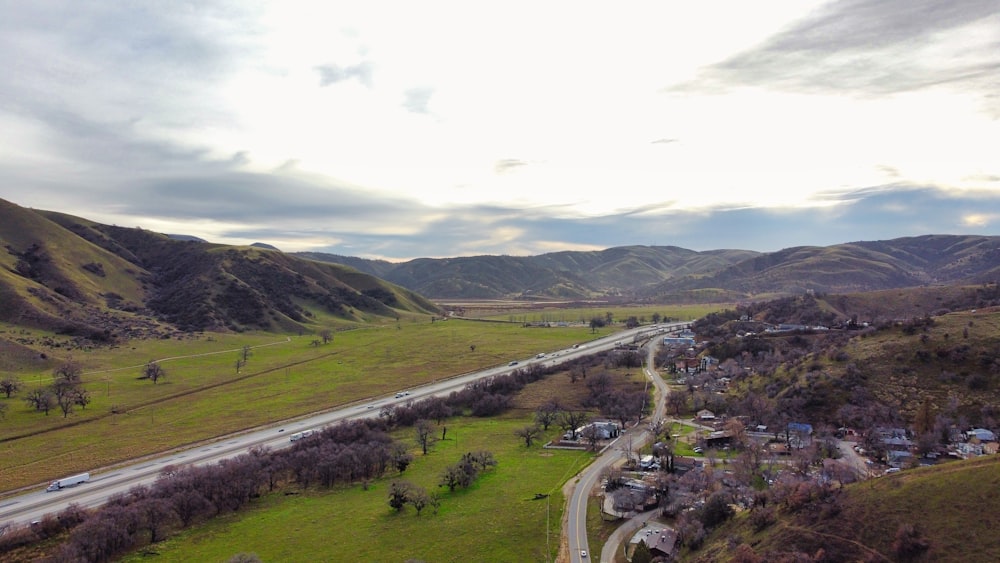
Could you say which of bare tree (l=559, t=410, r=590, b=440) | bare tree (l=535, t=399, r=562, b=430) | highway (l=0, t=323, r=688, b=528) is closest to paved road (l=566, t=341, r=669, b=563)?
bare tree (l=559, t=410, r=590, b=440)

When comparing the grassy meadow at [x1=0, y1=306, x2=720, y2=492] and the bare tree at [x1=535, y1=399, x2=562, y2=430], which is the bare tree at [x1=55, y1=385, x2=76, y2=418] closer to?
the grassy meadow at [x1=0, y1=306, x2=720, y2=492]

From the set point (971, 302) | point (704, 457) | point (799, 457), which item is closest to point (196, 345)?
point (704, 457)

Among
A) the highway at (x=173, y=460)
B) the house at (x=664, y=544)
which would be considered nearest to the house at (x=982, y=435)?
the house at (x=664, y=544)

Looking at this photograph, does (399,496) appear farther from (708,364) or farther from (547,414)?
(708,364)

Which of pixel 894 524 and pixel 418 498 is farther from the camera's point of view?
pixel 418 498

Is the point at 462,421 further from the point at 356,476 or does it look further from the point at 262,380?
the point at 262,380

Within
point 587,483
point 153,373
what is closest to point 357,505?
point 587,483

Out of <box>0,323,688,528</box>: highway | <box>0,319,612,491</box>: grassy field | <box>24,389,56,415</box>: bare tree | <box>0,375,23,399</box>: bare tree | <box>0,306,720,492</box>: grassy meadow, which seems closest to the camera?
<box>0,323,688,528</box>: highway
